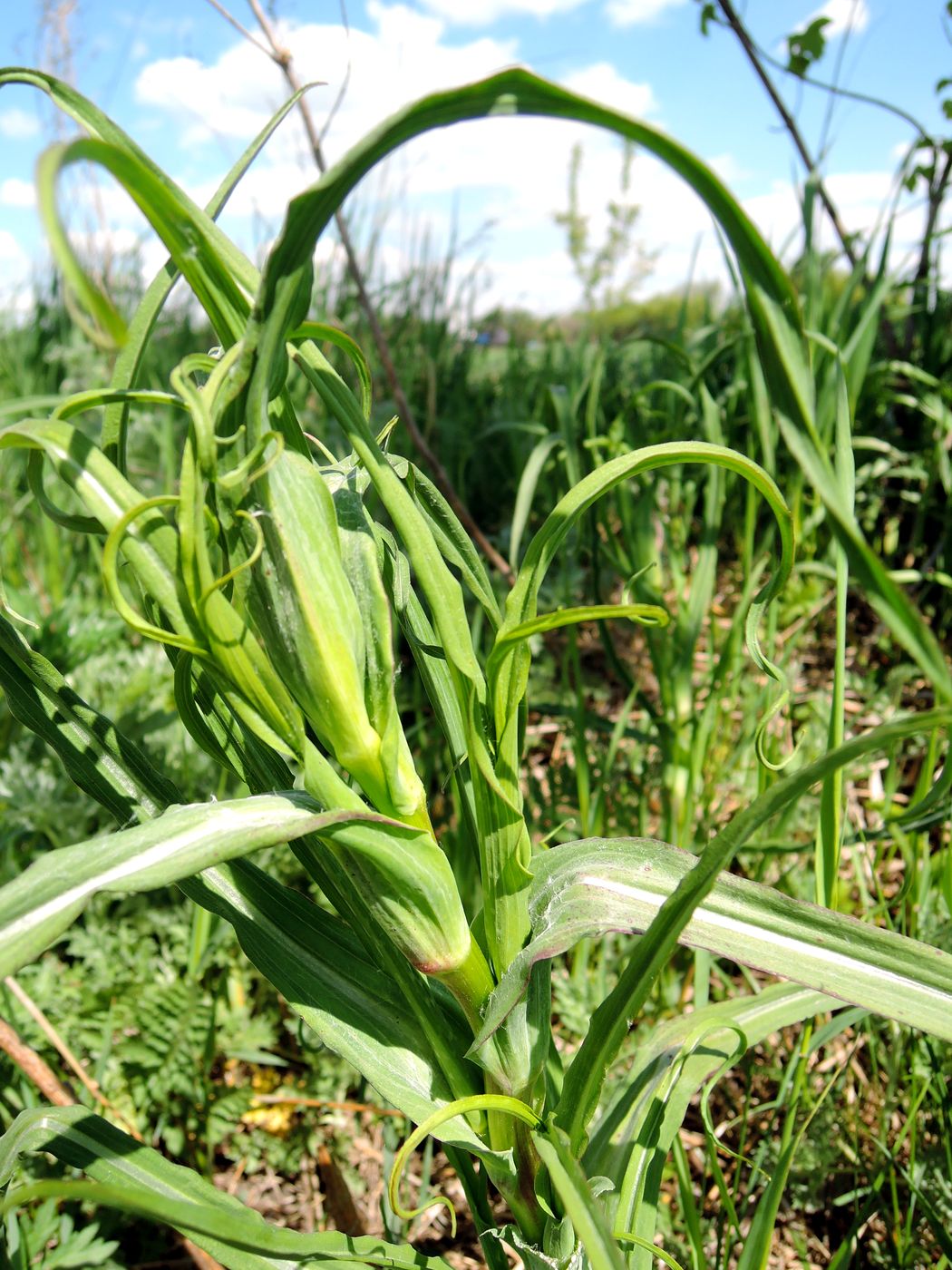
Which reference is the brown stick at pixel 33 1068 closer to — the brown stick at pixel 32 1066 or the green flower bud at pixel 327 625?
the brown stick at pixel 32 1066

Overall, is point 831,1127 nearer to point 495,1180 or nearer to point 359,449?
point 495,1180

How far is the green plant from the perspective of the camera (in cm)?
44

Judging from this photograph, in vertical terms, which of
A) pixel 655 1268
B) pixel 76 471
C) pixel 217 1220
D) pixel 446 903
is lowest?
pixel 655 1268

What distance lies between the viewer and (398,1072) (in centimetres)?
67

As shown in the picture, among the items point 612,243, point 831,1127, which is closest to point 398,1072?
point 831,1127

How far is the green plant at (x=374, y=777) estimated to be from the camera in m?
0.44

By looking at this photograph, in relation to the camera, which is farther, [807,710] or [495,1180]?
[807,710]

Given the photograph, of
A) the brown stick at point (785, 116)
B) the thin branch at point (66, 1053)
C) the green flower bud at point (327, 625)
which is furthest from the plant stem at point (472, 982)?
the brown stick at point (785, 116)

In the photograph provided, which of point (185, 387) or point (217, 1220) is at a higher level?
point (185, 387)

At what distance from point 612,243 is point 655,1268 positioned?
14.3 ft

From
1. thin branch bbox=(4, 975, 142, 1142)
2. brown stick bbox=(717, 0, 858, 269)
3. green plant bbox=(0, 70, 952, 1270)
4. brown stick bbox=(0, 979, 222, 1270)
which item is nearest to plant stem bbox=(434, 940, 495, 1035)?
green plant bbox=(0, 70, 952, 1270)

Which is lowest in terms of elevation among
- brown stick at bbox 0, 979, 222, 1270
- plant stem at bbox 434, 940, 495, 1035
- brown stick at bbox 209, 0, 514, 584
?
brown stick at bbox 0, 979, 222, 1270

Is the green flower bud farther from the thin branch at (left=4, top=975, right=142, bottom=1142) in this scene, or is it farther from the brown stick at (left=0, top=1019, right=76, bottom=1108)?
the thin branch at (left=4, top=975, right=142, bottom=1142)

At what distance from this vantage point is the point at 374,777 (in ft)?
1.93
